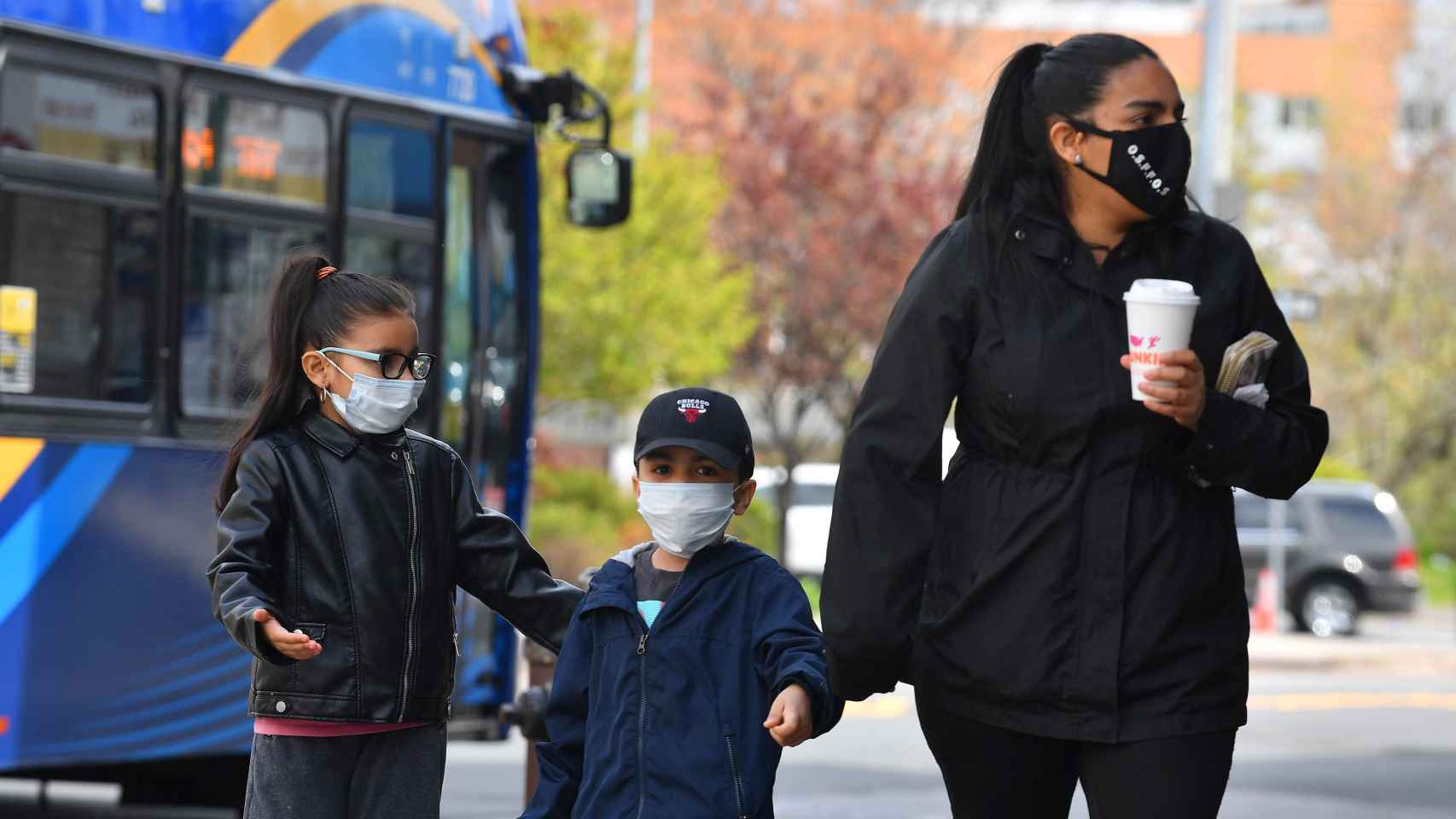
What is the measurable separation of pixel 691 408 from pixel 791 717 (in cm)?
59

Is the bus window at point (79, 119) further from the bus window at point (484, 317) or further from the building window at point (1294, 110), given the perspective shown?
the building window at point (1294, 110)

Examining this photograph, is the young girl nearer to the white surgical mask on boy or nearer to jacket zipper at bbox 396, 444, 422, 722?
jacket zipper at bbox 396, 444, 422, 722

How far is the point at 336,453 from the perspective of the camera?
13.6 ft

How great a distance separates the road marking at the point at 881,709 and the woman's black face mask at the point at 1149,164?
33.4ft

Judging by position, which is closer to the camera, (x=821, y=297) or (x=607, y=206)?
(x=607, y=206)

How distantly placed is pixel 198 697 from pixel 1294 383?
4801mm

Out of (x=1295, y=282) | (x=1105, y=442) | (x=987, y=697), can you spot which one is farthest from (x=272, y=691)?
(x=1295, y=282)

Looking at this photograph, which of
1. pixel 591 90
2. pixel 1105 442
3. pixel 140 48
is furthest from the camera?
pixel 591 90

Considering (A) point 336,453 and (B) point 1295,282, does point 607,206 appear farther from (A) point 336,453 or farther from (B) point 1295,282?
(B) point 1295,282

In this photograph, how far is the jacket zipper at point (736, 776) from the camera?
12.1 feet

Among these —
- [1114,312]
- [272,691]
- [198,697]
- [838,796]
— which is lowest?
[838,796]

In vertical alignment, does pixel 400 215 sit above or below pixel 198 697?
above

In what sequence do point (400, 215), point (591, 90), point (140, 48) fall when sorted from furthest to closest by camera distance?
1. point (591, 90)
2. point (400, 215)
3. point (140, 48)

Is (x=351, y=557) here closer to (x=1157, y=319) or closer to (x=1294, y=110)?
(x=1157, y=319)
